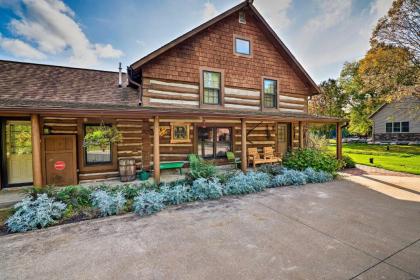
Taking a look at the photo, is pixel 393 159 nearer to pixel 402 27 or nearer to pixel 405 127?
pixel 402 27

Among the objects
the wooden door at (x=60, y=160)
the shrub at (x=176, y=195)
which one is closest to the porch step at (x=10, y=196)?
the wooden door at (x=60, y=160)

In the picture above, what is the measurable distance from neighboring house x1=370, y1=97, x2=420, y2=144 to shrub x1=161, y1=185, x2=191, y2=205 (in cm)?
2710

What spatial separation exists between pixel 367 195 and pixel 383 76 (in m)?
14.3

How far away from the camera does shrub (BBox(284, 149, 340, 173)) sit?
9.30 metres

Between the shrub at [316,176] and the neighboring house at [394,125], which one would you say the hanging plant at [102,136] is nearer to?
the shrub at [316,176]

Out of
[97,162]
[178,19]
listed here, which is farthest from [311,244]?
[178,19]

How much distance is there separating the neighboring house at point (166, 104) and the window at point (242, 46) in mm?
52

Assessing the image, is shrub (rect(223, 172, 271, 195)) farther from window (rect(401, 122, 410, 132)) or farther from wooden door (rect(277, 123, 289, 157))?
window (rect(401, 122, 410, 132))

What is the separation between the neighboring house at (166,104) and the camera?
6867 millimetres

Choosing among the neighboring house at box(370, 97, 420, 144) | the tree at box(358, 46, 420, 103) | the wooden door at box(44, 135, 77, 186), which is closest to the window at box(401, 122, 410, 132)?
the neighboring house at box(370, 97, 420, 144)

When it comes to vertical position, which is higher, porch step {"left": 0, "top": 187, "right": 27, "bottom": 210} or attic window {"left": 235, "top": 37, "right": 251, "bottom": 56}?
attic window {"left": 235, "top": 37, "right": 251, "bottom": 56}

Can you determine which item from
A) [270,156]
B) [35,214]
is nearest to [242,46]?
[270,156]

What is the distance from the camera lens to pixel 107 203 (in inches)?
204

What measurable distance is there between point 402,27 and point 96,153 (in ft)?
71.4
